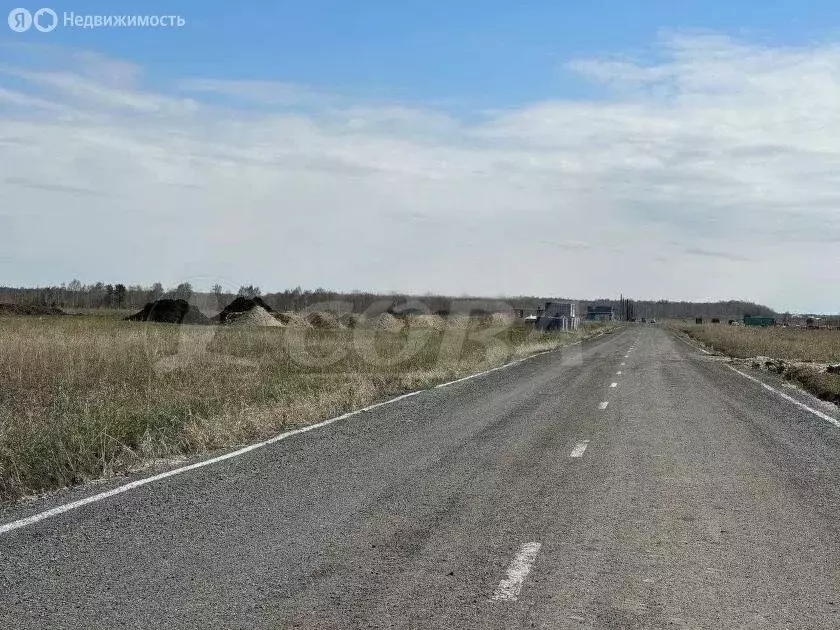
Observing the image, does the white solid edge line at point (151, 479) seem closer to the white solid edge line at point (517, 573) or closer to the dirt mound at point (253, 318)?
the white solid edge line at point (517, 573)

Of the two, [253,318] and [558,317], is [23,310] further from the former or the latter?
[558,317]

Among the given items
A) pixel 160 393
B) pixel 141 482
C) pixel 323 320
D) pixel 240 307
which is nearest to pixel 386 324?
pixel 323 320

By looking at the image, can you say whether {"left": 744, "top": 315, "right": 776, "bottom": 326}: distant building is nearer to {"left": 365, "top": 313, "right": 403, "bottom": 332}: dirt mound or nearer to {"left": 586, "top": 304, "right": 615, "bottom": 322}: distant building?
{"left": 586, "top": 304, "right": 615, "bottom": 322}: distant building

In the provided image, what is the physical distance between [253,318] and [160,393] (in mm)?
53591

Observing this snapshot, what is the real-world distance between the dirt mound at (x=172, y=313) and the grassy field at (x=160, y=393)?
3942 cm

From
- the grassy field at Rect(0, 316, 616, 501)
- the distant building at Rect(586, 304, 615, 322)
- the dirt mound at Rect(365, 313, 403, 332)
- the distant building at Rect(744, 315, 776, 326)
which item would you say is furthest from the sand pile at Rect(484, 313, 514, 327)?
the distant building at Rect(586, 304, 615, 322)

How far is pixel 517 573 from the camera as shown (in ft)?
19.2

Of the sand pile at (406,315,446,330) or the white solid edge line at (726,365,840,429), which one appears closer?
the white solid edge line at (726,365,840,429)

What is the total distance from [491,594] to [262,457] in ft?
18.5

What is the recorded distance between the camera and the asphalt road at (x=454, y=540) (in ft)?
16.9

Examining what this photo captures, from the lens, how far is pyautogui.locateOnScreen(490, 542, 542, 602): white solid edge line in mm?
5383

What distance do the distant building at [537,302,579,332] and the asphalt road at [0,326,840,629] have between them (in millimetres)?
73789

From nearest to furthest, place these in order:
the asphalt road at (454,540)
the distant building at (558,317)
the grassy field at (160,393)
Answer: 1. the asphalt road at (454,540)
2. the grassy field at (160,393)
3. the distant building at (558,317)

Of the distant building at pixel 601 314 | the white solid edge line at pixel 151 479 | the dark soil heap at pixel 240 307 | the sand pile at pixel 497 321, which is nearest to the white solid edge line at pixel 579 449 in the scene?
the white solid edge line at pixel 151 479
